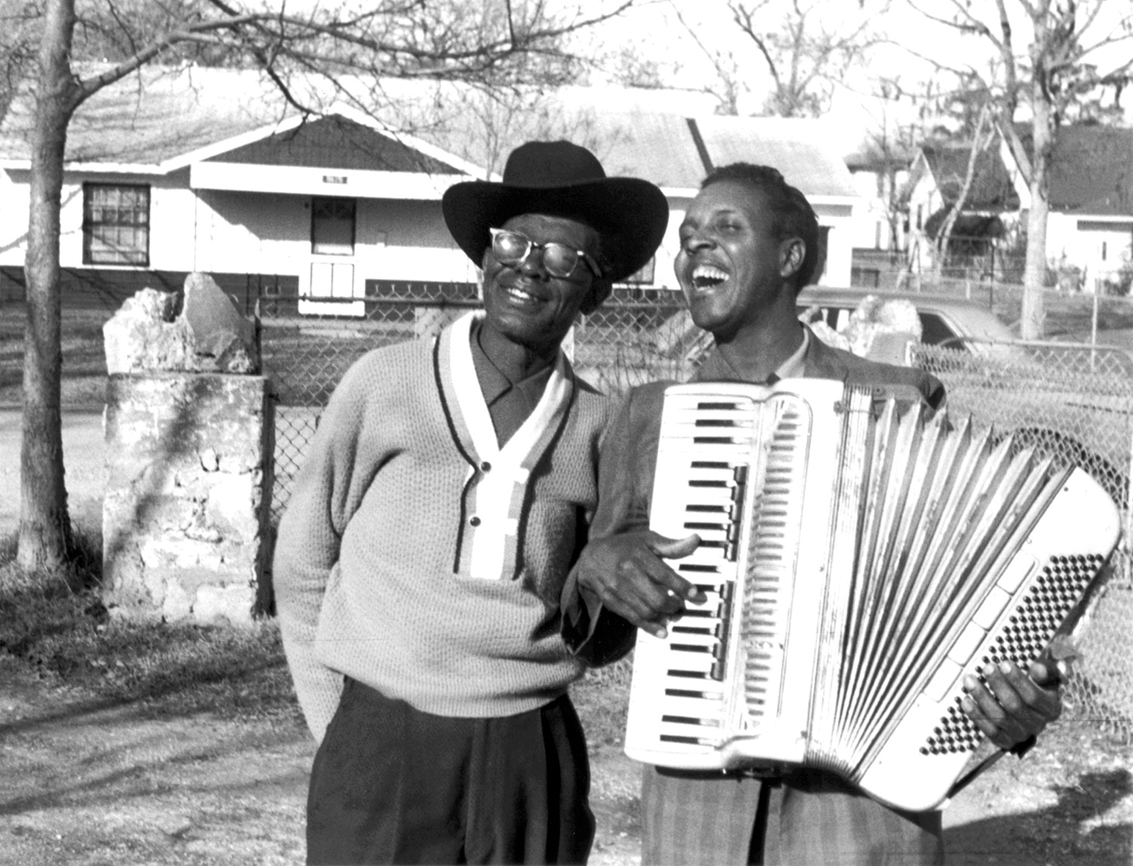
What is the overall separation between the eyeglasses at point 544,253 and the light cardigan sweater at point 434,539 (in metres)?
0.20

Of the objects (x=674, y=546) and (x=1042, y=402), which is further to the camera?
(x=1042, y=402)

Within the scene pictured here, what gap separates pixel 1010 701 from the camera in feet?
7.67

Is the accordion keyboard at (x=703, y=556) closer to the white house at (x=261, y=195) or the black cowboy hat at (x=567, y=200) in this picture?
the black cowboy hat at (x=567, y=200)

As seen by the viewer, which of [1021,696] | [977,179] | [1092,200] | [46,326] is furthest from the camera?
[1092,200]

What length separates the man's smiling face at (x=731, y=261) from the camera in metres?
2.75

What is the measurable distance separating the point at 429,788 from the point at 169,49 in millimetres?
5557

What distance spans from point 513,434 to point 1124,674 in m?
4.19

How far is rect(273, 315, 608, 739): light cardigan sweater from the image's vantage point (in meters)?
2.78

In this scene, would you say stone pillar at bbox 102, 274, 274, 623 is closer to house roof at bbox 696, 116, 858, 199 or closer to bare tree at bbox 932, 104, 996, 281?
house roof at bbox 696, 116, 858, 199

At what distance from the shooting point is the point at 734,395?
244 cm

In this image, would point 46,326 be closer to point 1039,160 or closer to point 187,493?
point 187,493

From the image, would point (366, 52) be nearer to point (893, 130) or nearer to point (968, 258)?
point (968, 258)

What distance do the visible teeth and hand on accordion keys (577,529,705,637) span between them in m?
0.52

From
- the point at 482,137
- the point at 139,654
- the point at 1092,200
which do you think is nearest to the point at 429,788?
the point at 139,654
